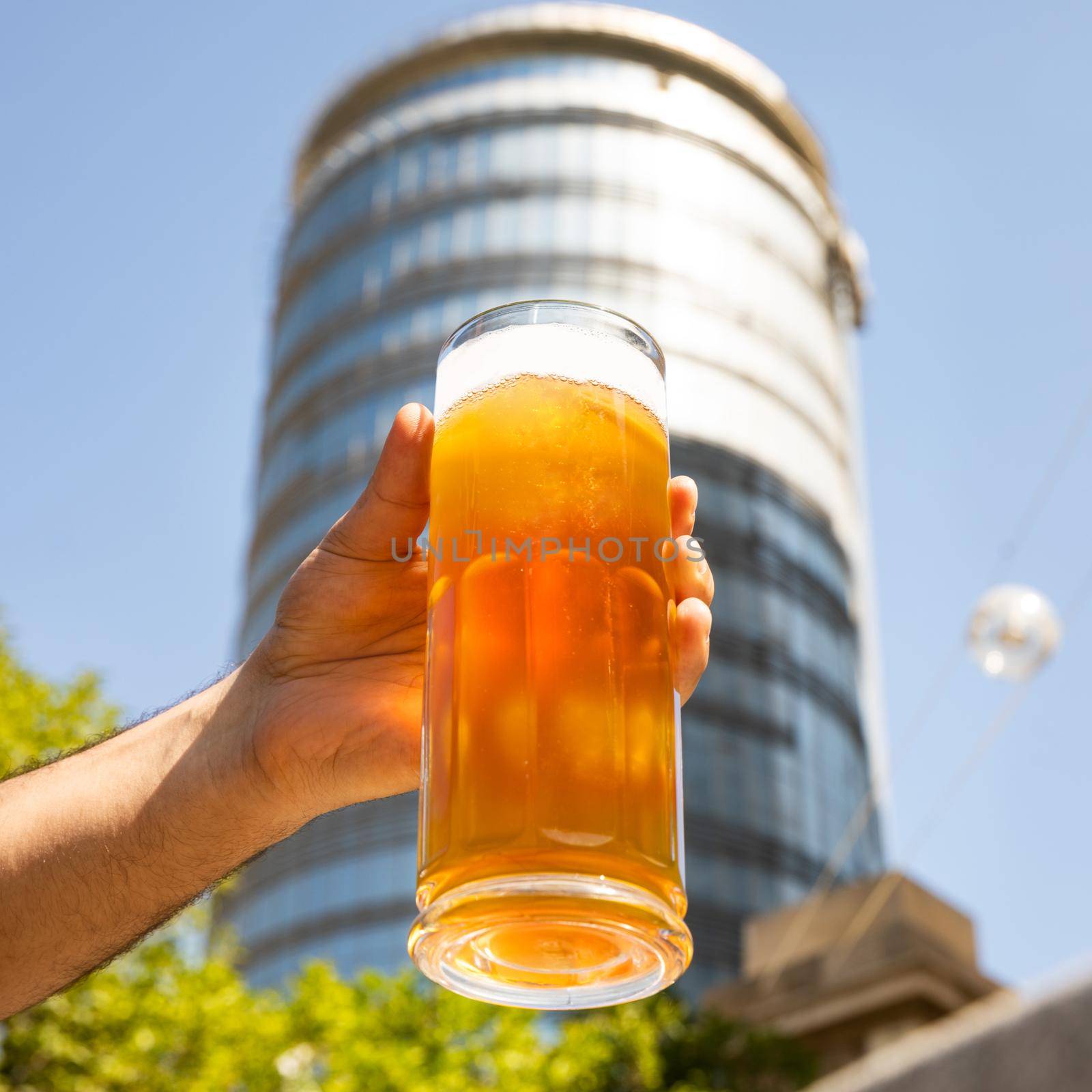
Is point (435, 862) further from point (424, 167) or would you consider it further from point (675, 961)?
point (424, 167)

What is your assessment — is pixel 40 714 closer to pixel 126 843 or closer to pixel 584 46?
pixel 126 843

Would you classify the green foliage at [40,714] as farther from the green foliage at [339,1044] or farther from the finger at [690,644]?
the finger at [690,644]

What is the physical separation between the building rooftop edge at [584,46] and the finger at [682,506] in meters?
60.8

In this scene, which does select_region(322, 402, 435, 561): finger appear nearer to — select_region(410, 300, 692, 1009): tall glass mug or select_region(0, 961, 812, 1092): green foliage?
select_region(410, 300, 692, 1009): tall glass mug

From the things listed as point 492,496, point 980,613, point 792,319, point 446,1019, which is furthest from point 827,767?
point 492,496

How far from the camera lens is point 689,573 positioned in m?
2.27

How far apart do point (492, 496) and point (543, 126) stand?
5938 centimetres

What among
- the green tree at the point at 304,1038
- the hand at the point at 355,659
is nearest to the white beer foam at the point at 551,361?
the hand at the point at 355,659

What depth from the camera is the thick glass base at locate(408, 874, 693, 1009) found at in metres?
1.75

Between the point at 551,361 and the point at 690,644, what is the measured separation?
49cm

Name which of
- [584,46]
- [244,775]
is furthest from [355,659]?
[584,46]

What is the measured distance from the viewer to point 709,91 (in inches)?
2391

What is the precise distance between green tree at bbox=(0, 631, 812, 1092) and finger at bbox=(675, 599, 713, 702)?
1155 cm

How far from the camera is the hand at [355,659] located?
2361 millimetres
